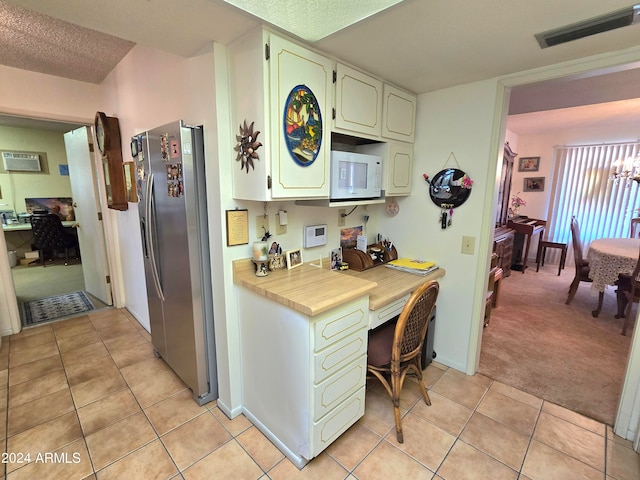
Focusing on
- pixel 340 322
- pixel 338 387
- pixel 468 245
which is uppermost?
pixel 468 245

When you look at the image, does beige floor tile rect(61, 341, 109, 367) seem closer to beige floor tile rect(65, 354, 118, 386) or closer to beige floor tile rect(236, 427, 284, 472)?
beige floor tile rect(65, 354, 118, 386)

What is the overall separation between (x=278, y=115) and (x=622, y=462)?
8.42 ft

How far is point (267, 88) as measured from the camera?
1413mm

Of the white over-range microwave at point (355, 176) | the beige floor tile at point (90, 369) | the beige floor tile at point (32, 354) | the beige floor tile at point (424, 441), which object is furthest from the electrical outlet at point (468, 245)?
the beige floor tile at point (32, 354)

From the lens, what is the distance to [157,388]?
2162 mm

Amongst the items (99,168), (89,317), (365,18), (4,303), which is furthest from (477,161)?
(4,303)

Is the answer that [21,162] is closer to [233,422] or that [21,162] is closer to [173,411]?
[173,411]

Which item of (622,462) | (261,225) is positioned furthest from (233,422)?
(622,462)

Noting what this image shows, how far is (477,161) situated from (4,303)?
4362 mm

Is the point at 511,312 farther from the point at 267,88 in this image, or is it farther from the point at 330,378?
the point at 267,88

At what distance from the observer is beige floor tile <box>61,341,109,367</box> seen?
2490mm

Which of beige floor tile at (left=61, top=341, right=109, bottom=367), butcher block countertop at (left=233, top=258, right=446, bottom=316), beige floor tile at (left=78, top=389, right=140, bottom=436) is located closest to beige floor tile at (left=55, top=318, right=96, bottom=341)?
A: beige floor tile at (left=61, top=341, right=109, bottom=367)

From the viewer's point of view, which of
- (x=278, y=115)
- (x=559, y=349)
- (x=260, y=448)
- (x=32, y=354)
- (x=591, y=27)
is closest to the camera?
(x=591, y=27)

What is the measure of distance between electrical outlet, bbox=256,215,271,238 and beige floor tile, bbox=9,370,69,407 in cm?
187
